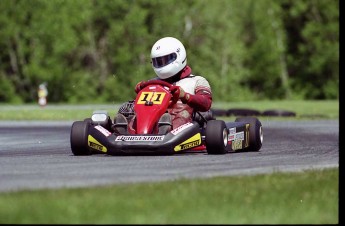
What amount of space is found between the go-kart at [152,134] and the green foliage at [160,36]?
3257 centimetres

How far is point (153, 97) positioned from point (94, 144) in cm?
100

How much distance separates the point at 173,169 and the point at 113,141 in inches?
84.9

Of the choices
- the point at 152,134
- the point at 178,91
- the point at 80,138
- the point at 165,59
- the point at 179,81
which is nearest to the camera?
the point at 152,134

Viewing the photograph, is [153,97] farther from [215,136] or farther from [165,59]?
[215,136]

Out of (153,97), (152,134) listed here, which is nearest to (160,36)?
(153,97)

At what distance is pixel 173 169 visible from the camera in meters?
10.3

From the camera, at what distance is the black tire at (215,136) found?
12438 millimetres

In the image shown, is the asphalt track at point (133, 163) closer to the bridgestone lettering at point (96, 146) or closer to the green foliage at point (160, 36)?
the bridgestone lettering at point (96, 146)

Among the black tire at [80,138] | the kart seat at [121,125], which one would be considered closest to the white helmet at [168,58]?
the kart seat at [121,125]

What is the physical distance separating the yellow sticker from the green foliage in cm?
3265

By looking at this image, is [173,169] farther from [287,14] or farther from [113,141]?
[287,14]

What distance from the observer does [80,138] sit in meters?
12.7

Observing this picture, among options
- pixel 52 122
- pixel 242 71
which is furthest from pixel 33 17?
pixel 52 122

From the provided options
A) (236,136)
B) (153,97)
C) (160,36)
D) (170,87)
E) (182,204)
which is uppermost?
(170,87)
